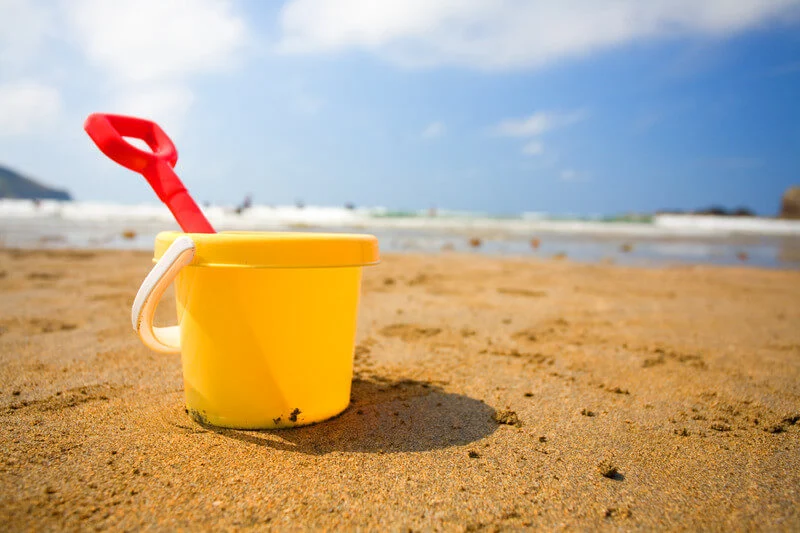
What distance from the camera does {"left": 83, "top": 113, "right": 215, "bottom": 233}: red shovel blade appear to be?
1571 mm

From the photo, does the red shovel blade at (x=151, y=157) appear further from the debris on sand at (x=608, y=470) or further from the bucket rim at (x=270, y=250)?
the debris on sand at (x=608, y=470)

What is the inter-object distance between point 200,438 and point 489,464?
86cm

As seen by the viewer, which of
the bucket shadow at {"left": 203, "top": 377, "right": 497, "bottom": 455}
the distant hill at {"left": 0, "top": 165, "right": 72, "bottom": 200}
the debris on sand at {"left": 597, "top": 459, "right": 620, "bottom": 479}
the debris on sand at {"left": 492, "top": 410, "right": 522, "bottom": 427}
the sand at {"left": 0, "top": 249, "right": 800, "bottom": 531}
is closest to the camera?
the sand at {"left": 0, "top": 249, "right": 800, "bottom": 531}

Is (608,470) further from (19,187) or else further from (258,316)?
(19,187)

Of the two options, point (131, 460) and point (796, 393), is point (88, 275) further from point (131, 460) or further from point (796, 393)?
point (796, 393)

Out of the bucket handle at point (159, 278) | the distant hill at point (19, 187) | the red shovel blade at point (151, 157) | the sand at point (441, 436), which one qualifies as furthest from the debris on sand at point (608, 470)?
the distant hill at point (19, 187)

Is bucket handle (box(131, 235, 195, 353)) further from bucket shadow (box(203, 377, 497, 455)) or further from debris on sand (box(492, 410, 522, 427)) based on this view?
debris on sand (box(492, 410, 522, 427))

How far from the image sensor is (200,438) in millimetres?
1516

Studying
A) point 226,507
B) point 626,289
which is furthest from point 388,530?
point 626,289

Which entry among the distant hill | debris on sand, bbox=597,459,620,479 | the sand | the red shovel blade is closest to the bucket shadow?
the sand

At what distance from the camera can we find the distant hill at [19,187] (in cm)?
4478

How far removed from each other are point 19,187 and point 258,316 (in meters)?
58.9

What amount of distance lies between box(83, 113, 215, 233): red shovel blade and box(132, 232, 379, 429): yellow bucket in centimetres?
17

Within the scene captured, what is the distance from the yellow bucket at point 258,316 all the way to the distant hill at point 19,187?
5229 centimetres
